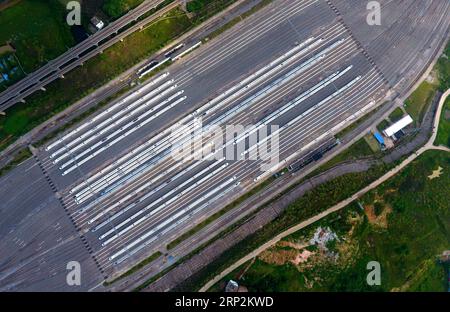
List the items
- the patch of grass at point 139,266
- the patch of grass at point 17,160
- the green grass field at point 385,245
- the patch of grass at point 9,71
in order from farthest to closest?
the patch of grass at point 9,71 → the patch of grass at point 17,160 → the patch of grass at point 139,266 → the green grass field at point 385,245

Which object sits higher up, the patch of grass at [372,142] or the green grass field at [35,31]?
the green grass field at [35,31]

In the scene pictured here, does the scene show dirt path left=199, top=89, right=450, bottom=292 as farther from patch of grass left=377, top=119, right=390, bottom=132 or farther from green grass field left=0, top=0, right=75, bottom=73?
green grass field left=0, top=0, right=75, bottom=73

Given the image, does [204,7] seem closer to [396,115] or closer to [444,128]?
[396,115]

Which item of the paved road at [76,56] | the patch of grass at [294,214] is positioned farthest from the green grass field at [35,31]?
the patch of grass at [294,214]

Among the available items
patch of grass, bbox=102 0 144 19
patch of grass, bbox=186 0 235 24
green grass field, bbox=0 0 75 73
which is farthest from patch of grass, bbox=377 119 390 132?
green grass field, bbox=0 0 75 73

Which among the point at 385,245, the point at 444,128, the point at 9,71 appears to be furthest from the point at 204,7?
the point at 385,245

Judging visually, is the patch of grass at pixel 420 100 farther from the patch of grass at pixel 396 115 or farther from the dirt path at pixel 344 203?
the dirt path at pixel 344 203
